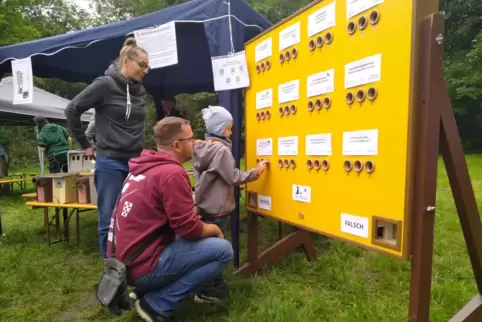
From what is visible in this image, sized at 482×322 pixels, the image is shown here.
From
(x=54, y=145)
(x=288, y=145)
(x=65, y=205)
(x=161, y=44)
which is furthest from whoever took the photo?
(x=54, y=145)

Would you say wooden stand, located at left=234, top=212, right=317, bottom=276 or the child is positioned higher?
the child

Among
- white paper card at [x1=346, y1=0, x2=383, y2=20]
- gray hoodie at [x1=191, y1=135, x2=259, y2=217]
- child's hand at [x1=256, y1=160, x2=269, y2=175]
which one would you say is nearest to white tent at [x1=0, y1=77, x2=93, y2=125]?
gray hoodie at [x1=191, y1=135, x2=259, y2=217]

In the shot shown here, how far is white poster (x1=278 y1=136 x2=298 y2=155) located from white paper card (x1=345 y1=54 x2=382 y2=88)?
0.63 meters

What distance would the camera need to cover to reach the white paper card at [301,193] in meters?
2.44

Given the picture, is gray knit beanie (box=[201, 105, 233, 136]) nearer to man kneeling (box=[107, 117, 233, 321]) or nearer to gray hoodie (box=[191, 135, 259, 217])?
gray hoodie (box=[191, 135, 259, 217])

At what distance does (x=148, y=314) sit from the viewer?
2395mm

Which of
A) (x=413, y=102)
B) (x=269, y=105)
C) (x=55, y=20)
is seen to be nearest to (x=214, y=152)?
(x=269, y=105)

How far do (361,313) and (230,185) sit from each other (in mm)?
1256

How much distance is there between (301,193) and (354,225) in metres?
→ 0.54

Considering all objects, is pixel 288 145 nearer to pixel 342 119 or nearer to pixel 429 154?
pixel 342 119

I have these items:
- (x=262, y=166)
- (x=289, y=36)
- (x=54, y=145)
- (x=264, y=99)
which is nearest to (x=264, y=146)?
(x=262, y=166)

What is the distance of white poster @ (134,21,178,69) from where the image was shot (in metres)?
3.29

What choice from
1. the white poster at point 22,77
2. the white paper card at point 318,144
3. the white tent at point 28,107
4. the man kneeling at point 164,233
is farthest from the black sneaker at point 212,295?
the white tent at point 28,107

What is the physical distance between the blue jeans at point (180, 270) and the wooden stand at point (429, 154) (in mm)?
1151
